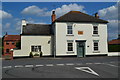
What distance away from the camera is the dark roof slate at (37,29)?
30278 millimetres

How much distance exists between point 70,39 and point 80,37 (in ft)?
6.36

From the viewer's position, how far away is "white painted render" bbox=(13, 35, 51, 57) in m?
29.0

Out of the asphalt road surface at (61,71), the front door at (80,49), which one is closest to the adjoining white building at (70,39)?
the front door at (80,49)

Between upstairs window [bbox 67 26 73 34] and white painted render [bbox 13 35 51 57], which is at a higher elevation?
upstairs window [bbox 67 26 73 34]

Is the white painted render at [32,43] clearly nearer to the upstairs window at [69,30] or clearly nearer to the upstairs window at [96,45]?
the upstairs window at [69,30]

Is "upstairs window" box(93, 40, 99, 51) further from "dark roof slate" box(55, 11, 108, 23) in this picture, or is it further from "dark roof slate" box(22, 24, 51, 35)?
"dark roof slate" box(22, 24, 51, 35)

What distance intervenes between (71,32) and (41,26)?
7.75 metres

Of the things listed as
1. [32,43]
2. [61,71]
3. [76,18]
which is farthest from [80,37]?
[61,71]

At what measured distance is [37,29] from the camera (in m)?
32.3

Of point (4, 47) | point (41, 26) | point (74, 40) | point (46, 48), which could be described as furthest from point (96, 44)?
point (4, 47)

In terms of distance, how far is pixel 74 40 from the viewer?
29.2 metres

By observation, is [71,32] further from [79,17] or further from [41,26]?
[41,26]

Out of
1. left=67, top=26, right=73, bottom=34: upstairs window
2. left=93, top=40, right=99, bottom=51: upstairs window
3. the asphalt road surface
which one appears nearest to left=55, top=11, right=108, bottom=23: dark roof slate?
left=67, top=26, right=73, bottom=34: upstairs window

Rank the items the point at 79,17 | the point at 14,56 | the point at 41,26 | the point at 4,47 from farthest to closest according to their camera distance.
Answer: the point at 4,47
the point at 41,26
the point at 79,17
the point at 14,56
